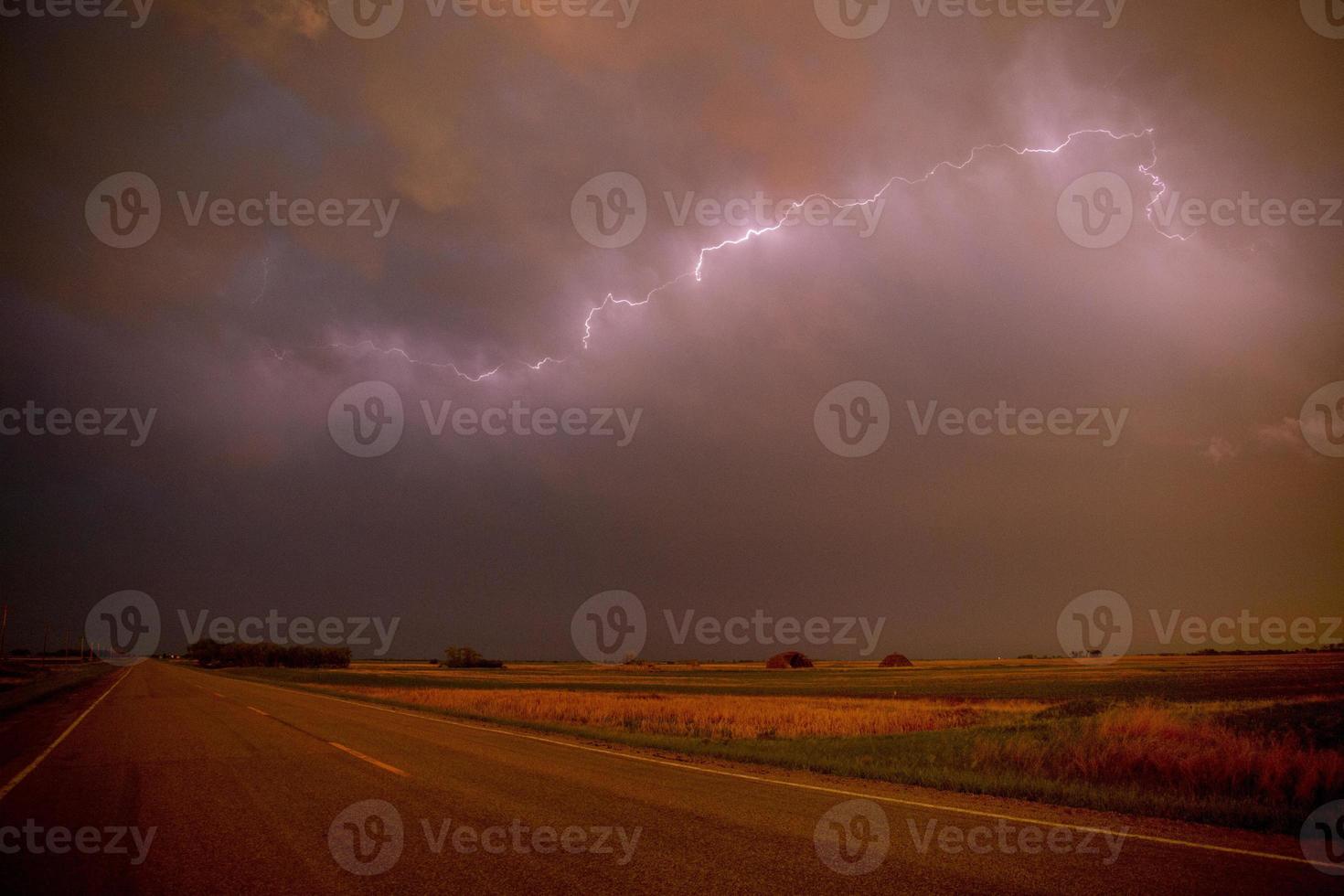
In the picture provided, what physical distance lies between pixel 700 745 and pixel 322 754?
7598mm

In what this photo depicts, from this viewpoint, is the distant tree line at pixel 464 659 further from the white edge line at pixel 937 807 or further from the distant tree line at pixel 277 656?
the white edge line at pixel 937 807

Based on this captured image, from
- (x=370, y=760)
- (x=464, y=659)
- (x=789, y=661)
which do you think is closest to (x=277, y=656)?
(x=464, y=659)

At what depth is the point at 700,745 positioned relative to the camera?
1595 centimetres

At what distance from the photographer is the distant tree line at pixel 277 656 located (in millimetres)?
138500

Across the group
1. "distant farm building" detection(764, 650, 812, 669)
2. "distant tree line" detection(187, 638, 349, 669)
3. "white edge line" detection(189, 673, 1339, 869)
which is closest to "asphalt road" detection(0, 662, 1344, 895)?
"white edge line" detection(189, 673, 1339, 869)

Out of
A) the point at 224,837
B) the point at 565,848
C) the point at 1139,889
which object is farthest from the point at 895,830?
the point at 224,837

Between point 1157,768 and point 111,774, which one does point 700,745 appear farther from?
point 111,774

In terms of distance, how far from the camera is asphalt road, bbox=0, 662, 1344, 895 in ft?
18.6

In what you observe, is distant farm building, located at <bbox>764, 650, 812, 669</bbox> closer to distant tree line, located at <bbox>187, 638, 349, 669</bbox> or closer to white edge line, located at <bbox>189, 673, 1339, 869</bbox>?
distant tree line, located at <bbox>187, 638, 349, 669</bbox>

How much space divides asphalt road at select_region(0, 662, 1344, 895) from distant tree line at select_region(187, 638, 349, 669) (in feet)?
455

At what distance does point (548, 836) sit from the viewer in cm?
699

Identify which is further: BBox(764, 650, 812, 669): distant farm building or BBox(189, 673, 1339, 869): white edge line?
BBox(764, 650, 812, 669): distant farm building

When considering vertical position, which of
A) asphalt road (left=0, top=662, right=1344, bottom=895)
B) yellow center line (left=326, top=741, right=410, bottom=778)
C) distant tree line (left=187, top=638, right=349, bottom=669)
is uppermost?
asphalt road (left=0, top=662, right=1344, bottom=895)

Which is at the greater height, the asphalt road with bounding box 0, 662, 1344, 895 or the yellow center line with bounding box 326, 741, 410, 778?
the asphalt road with bounding box 0, 662, 1344, 895
